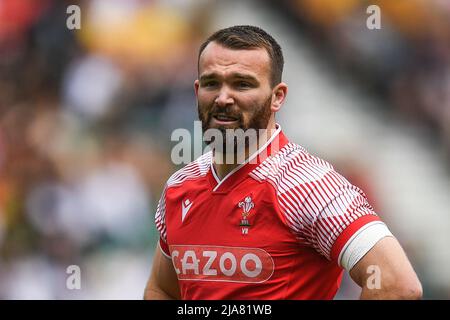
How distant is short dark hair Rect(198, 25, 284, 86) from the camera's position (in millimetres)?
3148

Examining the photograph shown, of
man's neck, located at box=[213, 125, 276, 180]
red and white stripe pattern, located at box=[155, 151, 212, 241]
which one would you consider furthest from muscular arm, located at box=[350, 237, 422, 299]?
red and white stripe pattern, located at box=[155, 151, 212, 241]

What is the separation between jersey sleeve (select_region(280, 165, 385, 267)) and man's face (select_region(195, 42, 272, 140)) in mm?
344

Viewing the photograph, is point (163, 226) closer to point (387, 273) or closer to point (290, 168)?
point (290, 168)

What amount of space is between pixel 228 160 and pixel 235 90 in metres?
0.31

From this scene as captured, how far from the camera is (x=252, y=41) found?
3154mm

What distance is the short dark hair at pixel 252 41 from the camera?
315 cm

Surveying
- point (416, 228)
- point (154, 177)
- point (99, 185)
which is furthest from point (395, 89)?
point (99, 185)

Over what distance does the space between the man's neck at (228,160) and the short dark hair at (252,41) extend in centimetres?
22

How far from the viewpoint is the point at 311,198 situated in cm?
288

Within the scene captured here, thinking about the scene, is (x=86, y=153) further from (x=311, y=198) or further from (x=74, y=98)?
(x=311, y=198)

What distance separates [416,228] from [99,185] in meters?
2.39

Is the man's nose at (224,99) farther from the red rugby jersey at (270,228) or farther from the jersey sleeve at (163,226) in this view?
the jersey sleeve at (163,226)

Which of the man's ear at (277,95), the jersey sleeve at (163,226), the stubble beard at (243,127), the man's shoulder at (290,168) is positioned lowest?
the jersey sleeve at (163,226)

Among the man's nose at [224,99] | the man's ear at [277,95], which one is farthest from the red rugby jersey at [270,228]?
the man's nose at [224,99]
